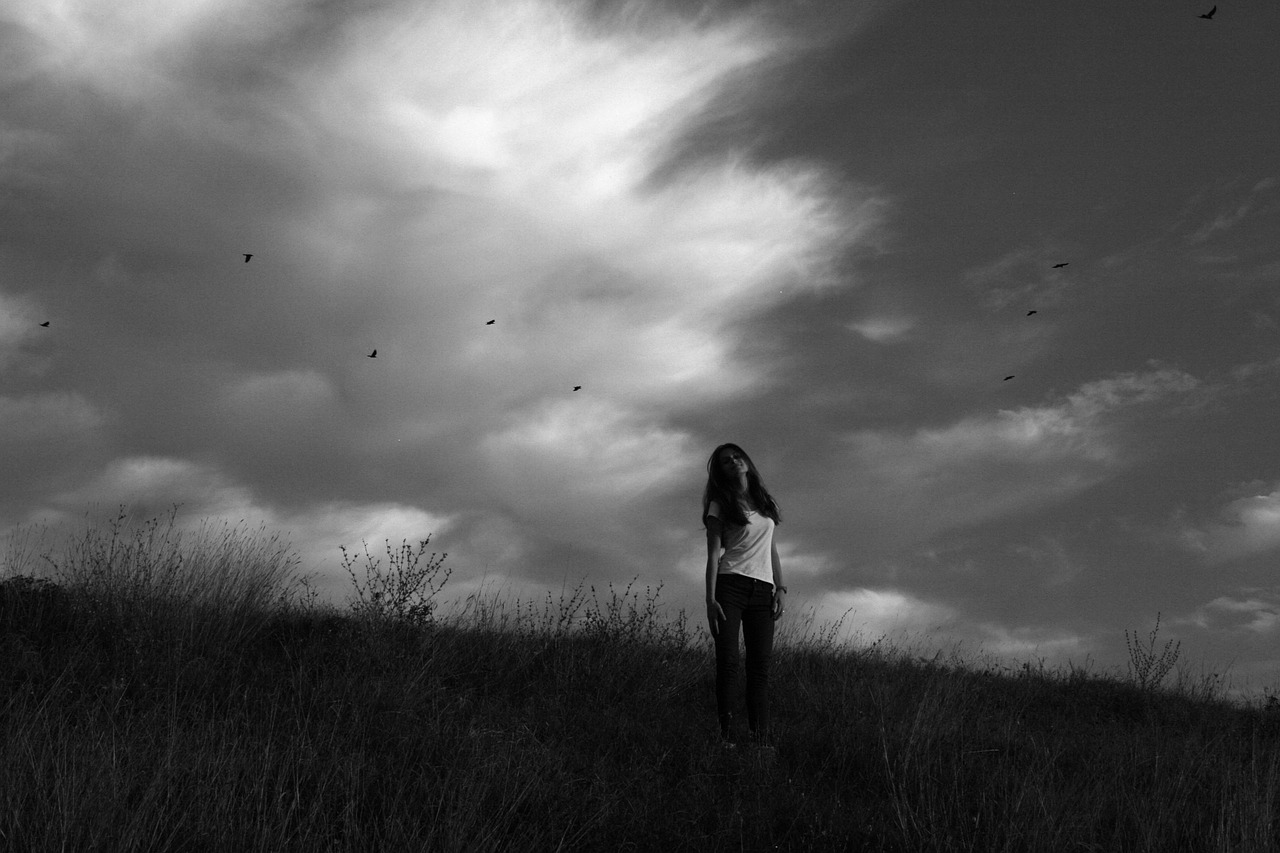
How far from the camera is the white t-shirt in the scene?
23.2 ft

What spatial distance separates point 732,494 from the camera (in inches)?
282

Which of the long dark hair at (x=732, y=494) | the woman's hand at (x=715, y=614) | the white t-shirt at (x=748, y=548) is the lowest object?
the woman's hand at (x=715, y=614)

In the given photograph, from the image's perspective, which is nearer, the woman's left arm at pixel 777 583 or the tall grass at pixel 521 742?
the tall grass at pixel 521 742

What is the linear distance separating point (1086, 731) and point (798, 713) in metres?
3.36

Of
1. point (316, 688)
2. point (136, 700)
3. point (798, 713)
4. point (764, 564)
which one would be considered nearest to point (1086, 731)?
point (798, 713)

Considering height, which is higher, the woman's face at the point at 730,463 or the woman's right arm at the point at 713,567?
the woman's face at the point at 730,463

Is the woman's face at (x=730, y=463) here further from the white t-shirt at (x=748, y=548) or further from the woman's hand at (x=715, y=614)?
the woman's hand at (x=715, y=614)

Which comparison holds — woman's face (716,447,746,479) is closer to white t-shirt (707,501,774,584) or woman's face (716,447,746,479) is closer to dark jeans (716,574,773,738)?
white t-shirt (707,501,774,584)

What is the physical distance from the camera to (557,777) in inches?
240

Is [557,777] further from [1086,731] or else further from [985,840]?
[1086,731]

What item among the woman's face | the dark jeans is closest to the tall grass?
the dark jeans

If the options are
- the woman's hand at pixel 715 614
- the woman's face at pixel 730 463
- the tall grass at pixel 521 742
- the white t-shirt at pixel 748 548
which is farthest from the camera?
the woman's face at pixel 730 463

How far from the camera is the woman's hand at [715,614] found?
6906 mm

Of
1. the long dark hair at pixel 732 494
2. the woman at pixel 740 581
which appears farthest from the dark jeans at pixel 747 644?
the long dark hair at pixel 732 494
